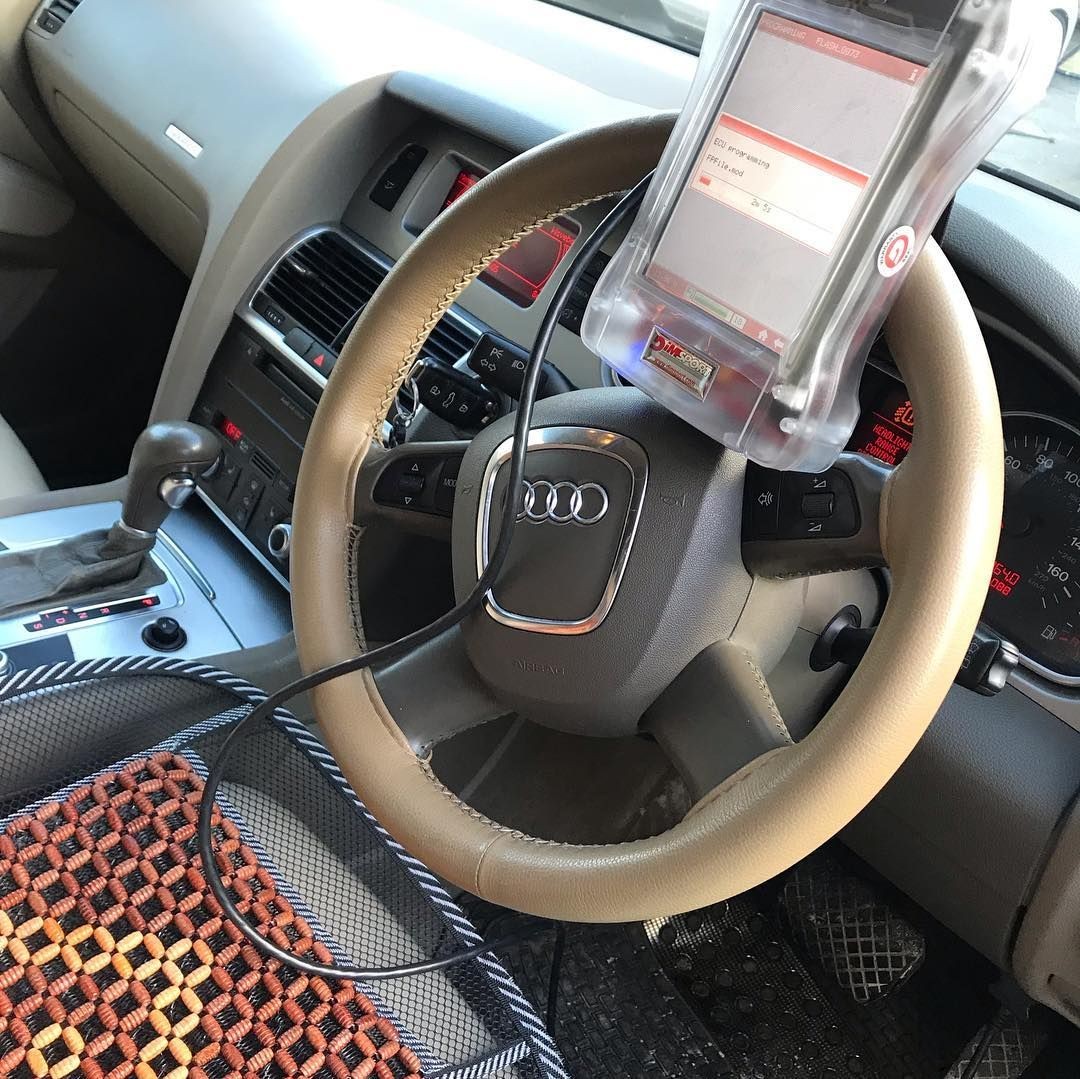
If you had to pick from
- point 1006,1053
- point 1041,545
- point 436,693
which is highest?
point 1041,545

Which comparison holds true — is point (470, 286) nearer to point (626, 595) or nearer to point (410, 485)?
point (410, 485)

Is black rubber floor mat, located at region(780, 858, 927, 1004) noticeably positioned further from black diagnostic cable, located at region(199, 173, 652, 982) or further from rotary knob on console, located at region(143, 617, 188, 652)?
rotary knob on console, located at region(143, 617, 188, 652)

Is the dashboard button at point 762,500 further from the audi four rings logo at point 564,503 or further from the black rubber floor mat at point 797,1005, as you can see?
the black rubber floor mat at point 797,1005

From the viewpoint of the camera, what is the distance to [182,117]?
57.7 inches

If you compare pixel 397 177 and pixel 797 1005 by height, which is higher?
pixel 397 177

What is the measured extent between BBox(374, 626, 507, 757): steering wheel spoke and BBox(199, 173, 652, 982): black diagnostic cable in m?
0.02

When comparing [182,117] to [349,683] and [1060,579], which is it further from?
[1060,579]

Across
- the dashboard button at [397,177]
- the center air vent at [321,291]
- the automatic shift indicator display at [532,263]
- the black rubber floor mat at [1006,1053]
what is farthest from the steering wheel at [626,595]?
the black rubber floor mat at [1006,1053]

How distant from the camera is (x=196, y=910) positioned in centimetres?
80

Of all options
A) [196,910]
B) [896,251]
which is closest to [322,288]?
[196,910]

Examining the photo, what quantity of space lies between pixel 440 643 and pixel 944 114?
481mm

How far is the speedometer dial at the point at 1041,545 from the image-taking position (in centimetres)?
89

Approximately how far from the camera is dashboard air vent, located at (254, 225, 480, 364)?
51.8 inches

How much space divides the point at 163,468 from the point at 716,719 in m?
0.63
